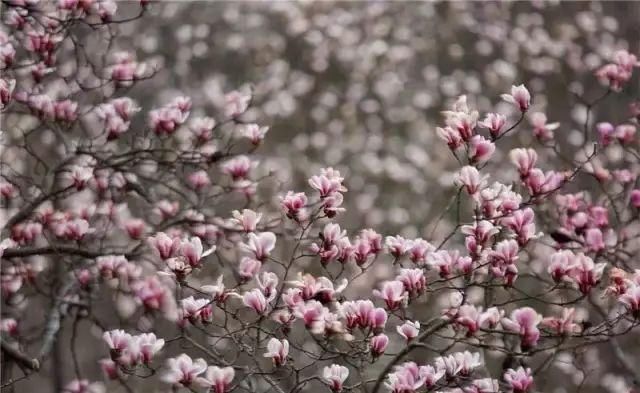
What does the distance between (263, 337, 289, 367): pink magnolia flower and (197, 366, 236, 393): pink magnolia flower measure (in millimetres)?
Result: 129

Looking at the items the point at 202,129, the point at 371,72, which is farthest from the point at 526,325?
the point at 371,72

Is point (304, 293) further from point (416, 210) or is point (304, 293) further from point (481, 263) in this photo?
point (416, 210)

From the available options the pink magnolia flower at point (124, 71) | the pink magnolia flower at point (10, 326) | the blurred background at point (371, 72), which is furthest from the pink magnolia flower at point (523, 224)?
the blurred background at point (371, 72)

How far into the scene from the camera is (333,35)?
915cm

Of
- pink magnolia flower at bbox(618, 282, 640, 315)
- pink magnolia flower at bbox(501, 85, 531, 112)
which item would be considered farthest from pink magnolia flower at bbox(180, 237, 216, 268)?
pink magnolia flower at bbox(618, 282, 640, 315)

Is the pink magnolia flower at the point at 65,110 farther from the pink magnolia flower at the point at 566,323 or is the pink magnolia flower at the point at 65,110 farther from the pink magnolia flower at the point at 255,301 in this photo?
the pink magnolia flower at the point at 566,323

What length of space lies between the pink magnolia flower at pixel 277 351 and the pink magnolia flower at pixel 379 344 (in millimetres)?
260

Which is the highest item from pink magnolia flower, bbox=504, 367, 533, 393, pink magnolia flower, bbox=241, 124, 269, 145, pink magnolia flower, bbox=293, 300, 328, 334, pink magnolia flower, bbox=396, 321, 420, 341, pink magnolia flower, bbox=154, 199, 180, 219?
pink magnolia flower, bbox=293, 300, 328, 334

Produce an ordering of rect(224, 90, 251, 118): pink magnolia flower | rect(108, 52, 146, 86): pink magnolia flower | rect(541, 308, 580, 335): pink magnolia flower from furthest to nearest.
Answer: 1. rect(224, 90, 251, 118): pink magnolia flower
2. rect(108, 52, 146, 86): pink magnolia flower
3. rect(541, 308, 580, 335): pink magnolia flower

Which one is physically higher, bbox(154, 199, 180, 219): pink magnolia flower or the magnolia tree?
the magnolia tree

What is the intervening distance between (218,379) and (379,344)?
0.48m

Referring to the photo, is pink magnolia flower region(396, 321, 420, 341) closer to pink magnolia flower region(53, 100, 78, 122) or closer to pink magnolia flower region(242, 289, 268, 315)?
pink magnolia flower region(242, 289, 268, 315)

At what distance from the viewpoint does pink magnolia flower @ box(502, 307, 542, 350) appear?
2.37 metres

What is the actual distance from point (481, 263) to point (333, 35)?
6.87 m
